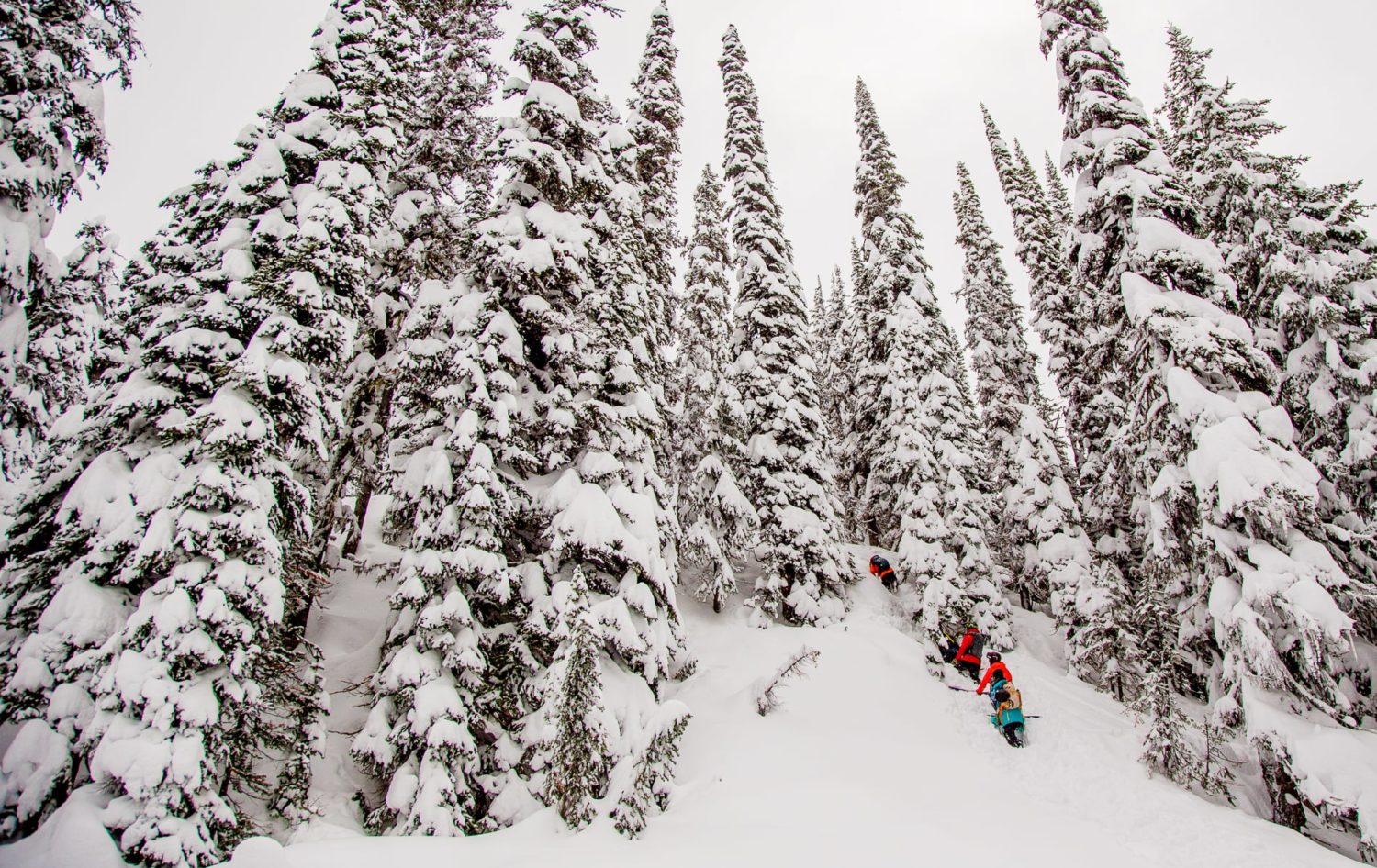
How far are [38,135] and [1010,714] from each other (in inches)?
807

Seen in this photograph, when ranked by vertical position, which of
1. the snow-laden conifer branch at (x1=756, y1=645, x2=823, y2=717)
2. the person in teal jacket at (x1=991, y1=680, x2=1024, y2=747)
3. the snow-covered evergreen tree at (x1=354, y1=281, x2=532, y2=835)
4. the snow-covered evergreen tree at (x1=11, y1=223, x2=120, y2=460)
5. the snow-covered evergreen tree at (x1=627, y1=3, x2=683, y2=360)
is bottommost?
the person in teal jacket at (x1=991, y1=680, x2=1024, y2=747)

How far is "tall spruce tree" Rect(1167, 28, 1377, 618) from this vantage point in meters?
13.7

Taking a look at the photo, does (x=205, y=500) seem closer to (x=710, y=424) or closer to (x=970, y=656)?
(x=710, y=424)

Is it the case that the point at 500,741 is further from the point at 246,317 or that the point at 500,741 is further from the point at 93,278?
the point at 93,278

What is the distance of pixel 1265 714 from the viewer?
10.4m

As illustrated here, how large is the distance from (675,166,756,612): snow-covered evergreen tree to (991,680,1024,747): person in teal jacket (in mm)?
7730

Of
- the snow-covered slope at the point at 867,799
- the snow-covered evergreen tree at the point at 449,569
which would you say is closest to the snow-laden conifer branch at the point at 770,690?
the snow-covered slope at the point at 867,799

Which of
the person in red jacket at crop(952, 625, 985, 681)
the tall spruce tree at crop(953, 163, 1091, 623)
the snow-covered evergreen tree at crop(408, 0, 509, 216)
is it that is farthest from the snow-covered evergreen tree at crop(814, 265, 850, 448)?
the snow-covered evergreen tree at crop(408, 0, 509, 216)

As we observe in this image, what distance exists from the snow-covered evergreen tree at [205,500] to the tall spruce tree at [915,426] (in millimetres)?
17389

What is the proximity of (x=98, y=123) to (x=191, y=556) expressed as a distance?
24.6 feet

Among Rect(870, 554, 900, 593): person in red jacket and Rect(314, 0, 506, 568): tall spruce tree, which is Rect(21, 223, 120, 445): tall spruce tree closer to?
Rect(314, 0, 506, 568): tall spruce tree

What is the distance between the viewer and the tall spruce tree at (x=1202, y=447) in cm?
1045

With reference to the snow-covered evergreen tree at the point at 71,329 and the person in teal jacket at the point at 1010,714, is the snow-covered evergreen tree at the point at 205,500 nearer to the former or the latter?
the snow-covered evergreen tree at the point at 71,329

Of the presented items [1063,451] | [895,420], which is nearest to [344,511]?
→ [895,420]
